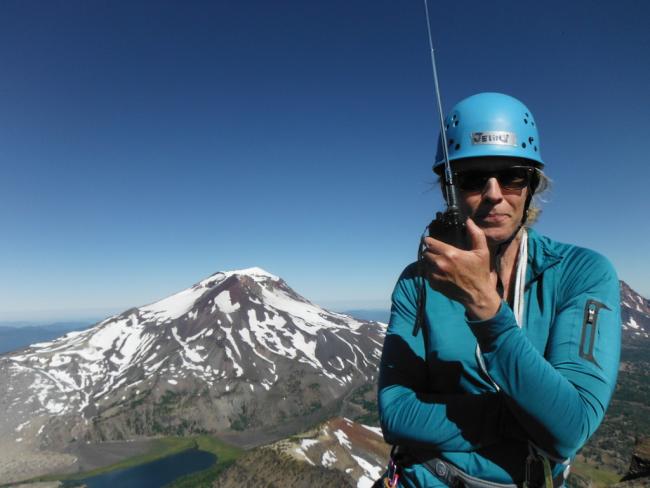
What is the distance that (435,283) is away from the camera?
8.02ft

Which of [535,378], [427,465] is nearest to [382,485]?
[427,465]

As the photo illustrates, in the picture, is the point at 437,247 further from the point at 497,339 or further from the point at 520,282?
the point at 520,282

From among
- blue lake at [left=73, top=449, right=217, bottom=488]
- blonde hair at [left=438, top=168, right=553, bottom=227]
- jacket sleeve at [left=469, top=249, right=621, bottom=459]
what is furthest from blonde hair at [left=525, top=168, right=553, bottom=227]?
blue lake at [left=73, top=449, right=217, bottom=488]

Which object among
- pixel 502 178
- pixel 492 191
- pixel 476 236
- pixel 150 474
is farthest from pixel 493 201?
pixel 150 474

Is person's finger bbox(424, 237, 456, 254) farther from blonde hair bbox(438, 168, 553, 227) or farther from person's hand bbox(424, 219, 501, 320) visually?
blonde hair bbox(438, 168, 553, 227)

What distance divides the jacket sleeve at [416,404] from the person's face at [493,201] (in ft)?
2.91

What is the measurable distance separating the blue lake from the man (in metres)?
211

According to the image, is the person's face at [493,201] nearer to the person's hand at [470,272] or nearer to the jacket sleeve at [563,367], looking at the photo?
the jacket sleeve at [563,367]

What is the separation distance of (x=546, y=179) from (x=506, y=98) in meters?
0.94

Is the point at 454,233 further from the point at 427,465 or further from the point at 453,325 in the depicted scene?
the point at 427,465

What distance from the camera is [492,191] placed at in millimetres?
3264

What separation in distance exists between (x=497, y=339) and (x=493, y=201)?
4.51ft

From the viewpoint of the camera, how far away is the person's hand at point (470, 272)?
2.27 meters

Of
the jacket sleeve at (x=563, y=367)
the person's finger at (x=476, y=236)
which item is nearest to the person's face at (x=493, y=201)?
the jacket sleeve at (x=563, y=367)
